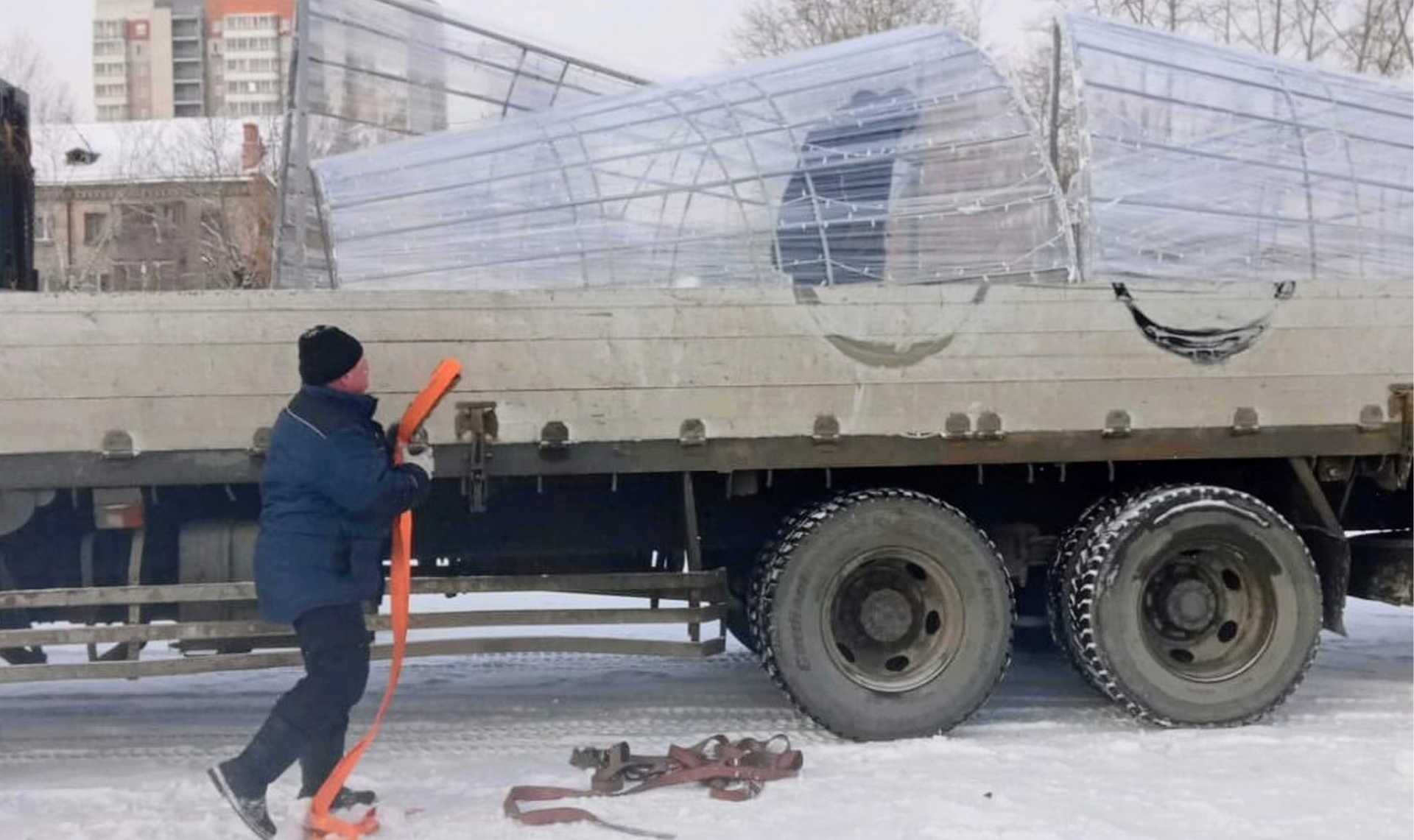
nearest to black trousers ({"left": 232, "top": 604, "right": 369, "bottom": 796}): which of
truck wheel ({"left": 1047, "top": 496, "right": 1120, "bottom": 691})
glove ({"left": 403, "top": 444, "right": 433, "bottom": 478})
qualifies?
glove ({"left": 403, "top": 444, "right": 433, "bottom": 478})

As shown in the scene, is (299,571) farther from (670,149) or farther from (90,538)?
(670,149)

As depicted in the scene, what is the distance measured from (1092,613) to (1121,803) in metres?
1.18

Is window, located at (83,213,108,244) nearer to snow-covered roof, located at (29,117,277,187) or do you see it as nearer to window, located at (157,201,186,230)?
snow-covered roof, located at (29,117,277,187)

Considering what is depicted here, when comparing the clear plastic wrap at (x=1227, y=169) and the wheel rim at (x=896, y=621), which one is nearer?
the wheel rim at (x=896, y=621)

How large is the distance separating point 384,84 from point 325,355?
2648 mm

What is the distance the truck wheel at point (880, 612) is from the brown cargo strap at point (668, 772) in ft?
1.52

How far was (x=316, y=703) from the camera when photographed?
5.10 metres

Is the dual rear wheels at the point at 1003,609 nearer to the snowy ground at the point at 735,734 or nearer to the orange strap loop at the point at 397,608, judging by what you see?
the snowy ground at the point at 735,734

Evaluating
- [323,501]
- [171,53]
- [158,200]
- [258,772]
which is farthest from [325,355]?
[171,53]

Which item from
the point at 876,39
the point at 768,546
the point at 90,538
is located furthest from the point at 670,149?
the point at 90,538

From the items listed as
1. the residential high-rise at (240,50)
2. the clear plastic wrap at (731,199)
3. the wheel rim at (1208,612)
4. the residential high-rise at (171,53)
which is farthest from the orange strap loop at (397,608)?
the residential high-rise at (171,53)

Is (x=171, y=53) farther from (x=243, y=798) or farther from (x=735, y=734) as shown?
(x=243, y=798)

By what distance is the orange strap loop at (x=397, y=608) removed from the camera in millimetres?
5113

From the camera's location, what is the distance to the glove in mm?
5234
